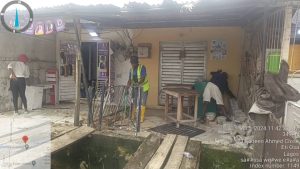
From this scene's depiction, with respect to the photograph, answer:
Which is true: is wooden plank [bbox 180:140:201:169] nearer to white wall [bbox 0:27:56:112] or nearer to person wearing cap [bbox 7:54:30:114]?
person wearing cap [bbox 7:54:30:114]

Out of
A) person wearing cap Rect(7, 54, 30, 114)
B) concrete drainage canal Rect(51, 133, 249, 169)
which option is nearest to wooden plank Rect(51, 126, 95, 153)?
concrete drainage canal Rect(51, 133, 249, 169)

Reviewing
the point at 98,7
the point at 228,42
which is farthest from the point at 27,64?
the point at 228,42

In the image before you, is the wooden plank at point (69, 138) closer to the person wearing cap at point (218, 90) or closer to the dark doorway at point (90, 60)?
the person wearing cap at point (218, 90)

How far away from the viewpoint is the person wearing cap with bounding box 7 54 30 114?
27.6 feet

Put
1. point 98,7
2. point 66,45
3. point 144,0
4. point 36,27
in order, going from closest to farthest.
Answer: point 144,0
point 98,7
point 36,27
point 66,45

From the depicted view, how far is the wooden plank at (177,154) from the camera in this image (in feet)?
11.7

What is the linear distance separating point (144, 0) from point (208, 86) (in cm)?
364

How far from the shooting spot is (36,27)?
24.0 feet

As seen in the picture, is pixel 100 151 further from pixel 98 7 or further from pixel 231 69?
pixel 231 69

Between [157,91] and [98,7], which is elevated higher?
[98,7]

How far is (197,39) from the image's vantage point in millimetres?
9102

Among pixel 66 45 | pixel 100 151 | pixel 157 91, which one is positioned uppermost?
pixel 66 45

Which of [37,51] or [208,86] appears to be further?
[37,51]

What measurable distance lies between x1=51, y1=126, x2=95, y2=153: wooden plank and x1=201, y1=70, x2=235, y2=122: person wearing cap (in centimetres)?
373
